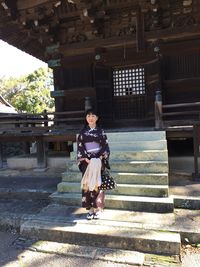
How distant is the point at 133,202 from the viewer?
4.80 meters

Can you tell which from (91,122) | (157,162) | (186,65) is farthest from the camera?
(186,65)

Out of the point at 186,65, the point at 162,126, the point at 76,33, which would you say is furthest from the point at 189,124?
the point at 76,33

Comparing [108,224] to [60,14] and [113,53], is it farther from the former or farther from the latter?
[60,14]

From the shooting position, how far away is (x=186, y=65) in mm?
8070

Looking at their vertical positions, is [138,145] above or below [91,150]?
below

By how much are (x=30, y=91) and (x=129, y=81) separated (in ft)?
85.6

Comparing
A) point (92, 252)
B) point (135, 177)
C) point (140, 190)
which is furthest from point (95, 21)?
point (92, 252)

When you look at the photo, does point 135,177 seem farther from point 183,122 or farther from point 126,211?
point 183,122

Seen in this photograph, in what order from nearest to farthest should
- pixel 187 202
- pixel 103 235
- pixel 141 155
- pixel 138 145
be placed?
pixel 103 235 → pixel 187 202 → pixel 141 155 → pixel 138 145

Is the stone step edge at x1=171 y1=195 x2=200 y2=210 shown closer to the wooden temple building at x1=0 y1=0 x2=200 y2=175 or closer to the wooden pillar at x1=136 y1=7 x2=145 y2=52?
the wooden temple building at x1=0 y1=0 x2=200 y2=175

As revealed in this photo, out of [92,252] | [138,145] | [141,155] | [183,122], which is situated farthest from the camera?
[183,122]

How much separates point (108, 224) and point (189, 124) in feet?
11.7

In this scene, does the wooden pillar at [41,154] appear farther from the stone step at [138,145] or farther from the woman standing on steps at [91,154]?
the woman standing on steps at [91,154]

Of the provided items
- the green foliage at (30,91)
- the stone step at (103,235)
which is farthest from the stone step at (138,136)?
the green foliage at (30,91)
